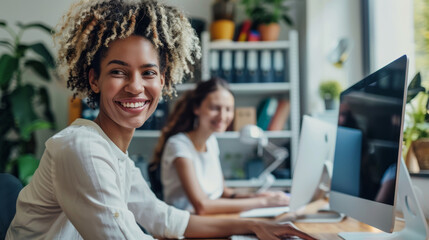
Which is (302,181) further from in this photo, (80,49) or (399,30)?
(399,30)

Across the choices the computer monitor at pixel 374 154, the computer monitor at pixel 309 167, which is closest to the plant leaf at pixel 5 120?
the computer monitor at pixel 309 167

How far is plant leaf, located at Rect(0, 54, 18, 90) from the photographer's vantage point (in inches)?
110

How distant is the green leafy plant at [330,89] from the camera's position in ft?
9.23

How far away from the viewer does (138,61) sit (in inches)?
35.4

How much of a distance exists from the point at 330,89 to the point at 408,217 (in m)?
1.83

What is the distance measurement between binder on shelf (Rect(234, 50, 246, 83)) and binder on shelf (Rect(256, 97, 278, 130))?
0.89ft

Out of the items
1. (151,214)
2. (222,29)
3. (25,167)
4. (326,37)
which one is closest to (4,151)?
(25,167)

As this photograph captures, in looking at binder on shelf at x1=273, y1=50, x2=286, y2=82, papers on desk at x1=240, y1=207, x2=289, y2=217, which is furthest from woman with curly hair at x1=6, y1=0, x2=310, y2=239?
binder on shelf at x1=273, y1=50, x2=286, y2=82

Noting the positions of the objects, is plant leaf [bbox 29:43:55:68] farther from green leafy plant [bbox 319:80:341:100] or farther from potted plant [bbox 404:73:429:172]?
potted plant [bbox 404:73:429:172]

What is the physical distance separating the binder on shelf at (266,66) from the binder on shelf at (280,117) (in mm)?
227

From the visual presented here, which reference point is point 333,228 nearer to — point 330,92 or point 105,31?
point 105,31

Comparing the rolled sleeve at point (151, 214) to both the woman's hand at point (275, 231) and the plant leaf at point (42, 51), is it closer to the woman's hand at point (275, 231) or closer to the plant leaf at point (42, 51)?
the woman's hand at point (275, 231)

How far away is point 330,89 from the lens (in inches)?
111

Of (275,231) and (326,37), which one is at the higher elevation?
(326,37)
